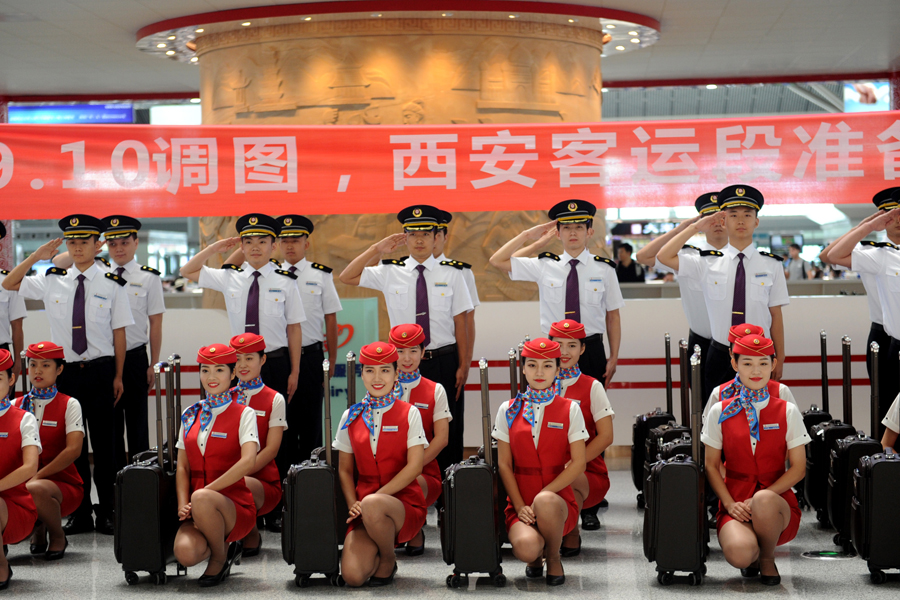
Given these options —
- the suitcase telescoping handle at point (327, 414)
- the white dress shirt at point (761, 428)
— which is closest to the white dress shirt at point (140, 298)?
the suitcase telescoping handle at point (327, 414)

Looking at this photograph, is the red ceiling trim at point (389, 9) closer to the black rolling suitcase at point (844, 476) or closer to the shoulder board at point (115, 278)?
the shoulder board at point (115, 278)

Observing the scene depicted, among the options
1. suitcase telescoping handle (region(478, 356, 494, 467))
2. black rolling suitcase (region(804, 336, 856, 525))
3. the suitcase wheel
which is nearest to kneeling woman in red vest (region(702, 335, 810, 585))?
the suitcase wheel

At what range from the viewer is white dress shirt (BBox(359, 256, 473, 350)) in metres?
5.68

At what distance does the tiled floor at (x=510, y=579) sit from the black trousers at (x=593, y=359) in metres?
1.07

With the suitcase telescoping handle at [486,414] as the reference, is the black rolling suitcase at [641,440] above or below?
below

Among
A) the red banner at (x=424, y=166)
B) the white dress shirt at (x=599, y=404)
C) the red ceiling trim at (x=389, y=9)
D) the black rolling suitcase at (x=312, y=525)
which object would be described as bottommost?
the black rolling suitcase at (x=312, y=525)

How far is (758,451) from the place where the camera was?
4156 millimetres

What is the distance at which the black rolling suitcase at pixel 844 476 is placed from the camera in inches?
176

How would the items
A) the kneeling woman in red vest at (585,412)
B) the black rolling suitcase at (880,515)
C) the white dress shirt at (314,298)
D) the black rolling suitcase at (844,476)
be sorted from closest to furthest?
the black rolling suitcase at (880,515), the black rolling suitcase at (844,476), the kneeling woman in red vest at (585,412), the white dress shirt at (314,298)

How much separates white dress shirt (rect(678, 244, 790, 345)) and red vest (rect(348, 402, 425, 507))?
2.06 m

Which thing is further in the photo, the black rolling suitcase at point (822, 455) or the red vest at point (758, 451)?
the black rolling suitcase at point (822, 455)

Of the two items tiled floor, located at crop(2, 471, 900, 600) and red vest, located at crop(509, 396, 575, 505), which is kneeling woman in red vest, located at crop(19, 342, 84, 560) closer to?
tiled floor, located at crop(2, 471, 900, 600)

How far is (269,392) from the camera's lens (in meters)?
4.77

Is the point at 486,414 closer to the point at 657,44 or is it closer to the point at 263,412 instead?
the point at 263,412
